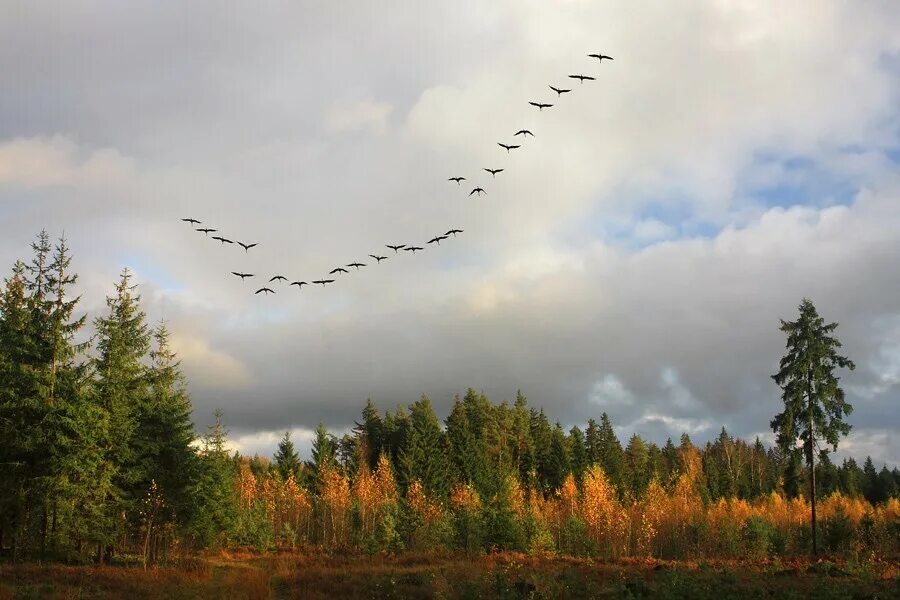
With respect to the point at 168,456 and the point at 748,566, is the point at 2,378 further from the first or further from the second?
the point at 748,566

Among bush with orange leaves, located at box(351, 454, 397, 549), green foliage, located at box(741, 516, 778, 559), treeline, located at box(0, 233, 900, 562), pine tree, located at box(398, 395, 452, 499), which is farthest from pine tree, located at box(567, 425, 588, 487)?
green foliage, located at box(741, 516, 778, 559)

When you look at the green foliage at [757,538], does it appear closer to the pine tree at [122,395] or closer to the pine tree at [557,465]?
the pine tree at [557,465]

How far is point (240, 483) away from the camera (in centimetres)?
7769

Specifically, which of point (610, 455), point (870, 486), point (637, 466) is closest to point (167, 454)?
point (610, 455)

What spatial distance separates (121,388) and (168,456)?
17.4ft

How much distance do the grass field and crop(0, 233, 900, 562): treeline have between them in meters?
5.59

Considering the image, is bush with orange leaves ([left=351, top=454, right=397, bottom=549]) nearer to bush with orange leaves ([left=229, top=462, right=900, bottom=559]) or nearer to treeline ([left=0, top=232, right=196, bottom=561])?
bush with orange leaves ([left=229, top=462, right=900, bottom=559])

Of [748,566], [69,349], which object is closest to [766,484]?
[748,566]

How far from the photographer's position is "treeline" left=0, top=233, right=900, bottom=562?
1399 inches

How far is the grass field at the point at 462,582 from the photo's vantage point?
76.3ft

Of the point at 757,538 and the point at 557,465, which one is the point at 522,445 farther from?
the point at 757,538

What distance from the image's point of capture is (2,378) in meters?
36.7

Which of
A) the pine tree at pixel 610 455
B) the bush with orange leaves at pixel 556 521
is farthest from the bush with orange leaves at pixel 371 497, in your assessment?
the pine tree at pixel 610 455

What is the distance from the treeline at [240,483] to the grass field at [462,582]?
5.59 metres
